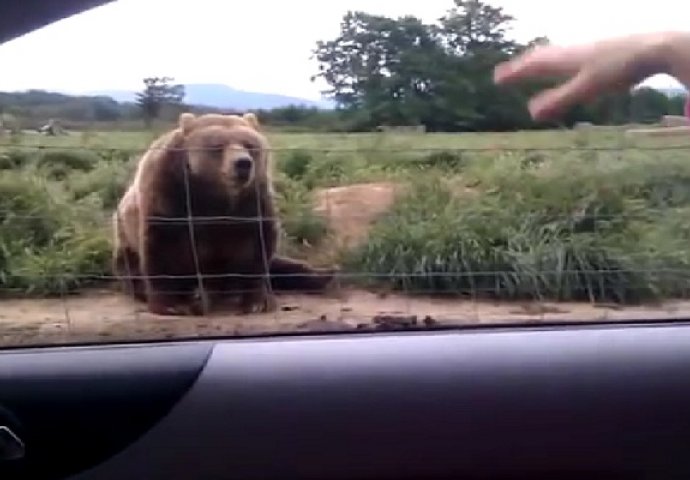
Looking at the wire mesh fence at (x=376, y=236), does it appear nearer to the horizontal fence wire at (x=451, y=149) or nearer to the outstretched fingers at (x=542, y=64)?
the horizontal fence wire at (x=451, y=149)

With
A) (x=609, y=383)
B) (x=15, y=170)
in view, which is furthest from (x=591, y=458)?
(x=15, y=170)

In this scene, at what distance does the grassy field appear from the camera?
7.29ft

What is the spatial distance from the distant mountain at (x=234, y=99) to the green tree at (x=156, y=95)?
0.02 m

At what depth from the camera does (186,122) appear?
89.4 inches

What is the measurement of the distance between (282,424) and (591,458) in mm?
514

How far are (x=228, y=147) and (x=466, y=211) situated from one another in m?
0.39

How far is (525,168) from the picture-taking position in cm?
231

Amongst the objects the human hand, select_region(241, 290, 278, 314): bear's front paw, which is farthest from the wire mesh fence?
the human hand

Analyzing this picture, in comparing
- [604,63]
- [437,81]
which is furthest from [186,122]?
[604,63]

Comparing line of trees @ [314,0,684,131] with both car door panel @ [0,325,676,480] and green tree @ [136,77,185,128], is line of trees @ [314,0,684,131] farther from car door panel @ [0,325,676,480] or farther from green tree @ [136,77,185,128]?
car door panel @ [0,325,676,480]

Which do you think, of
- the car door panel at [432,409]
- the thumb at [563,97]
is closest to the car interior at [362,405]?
the car door panel at [432,409]

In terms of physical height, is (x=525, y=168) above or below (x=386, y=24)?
below

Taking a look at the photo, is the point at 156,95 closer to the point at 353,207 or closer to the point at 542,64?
the point at 353,207

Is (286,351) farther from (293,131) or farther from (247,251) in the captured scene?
(293,131)
